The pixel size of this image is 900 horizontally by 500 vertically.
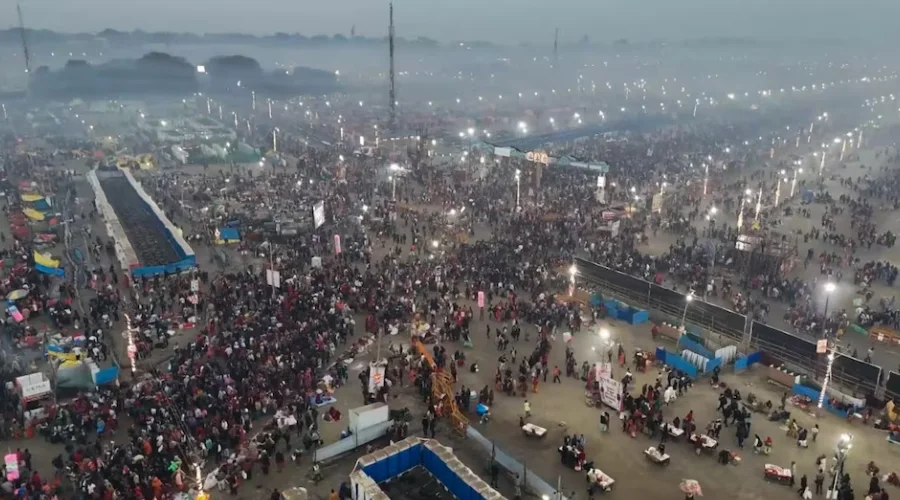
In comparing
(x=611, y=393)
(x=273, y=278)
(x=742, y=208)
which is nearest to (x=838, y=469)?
(x=611, y=393)

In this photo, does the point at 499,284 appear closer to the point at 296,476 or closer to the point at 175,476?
the point at 296,476

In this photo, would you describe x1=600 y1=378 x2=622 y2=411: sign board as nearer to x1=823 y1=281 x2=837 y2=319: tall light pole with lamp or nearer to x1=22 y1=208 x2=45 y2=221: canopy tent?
x1=823 y1=281 x2=837 y2=319: tall light pole with lamp

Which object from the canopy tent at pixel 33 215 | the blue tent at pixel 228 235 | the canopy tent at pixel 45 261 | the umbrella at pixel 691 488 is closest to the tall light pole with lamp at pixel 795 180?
the umbrella at pixel 691 488

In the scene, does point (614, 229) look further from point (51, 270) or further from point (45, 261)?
point (45, 261)

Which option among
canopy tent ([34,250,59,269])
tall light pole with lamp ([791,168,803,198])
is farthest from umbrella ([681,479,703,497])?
tall light pole with lamp ([791,168,803,198])

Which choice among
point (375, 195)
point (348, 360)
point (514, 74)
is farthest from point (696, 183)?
point (514, 74)
